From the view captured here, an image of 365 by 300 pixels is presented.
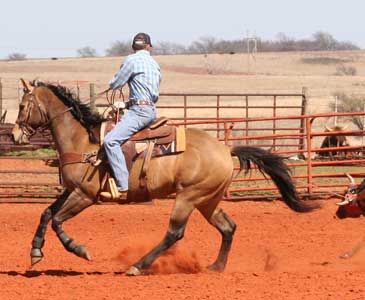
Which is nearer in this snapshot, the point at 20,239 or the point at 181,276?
the point at 181,276

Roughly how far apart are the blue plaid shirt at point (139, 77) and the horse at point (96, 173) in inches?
21.9

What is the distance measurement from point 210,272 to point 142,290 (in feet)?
4.45

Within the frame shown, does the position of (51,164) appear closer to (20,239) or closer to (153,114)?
(20,239)

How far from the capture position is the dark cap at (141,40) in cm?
892

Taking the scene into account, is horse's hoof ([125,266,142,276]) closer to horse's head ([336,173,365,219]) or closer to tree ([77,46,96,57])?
horse's head ([336,173,365,219])

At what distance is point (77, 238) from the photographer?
38.3ft

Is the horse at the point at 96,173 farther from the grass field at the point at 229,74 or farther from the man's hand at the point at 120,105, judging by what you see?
the grass field at the point at 229,74

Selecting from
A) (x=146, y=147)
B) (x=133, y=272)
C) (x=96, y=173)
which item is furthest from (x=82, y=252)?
(x=146, y=147)

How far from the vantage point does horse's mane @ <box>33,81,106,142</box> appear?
9.16 metres

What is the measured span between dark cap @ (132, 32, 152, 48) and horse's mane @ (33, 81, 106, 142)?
2.81 feet

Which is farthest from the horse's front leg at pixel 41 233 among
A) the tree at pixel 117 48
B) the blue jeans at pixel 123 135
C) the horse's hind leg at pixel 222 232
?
the tree at pixel 117 48

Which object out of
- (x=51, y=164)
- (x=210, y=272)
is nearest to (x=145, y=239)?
(x=210, y=272)

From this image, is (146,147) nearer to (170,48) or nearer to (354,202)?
(354,202)

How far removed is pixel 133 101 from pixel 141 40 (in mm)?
632
